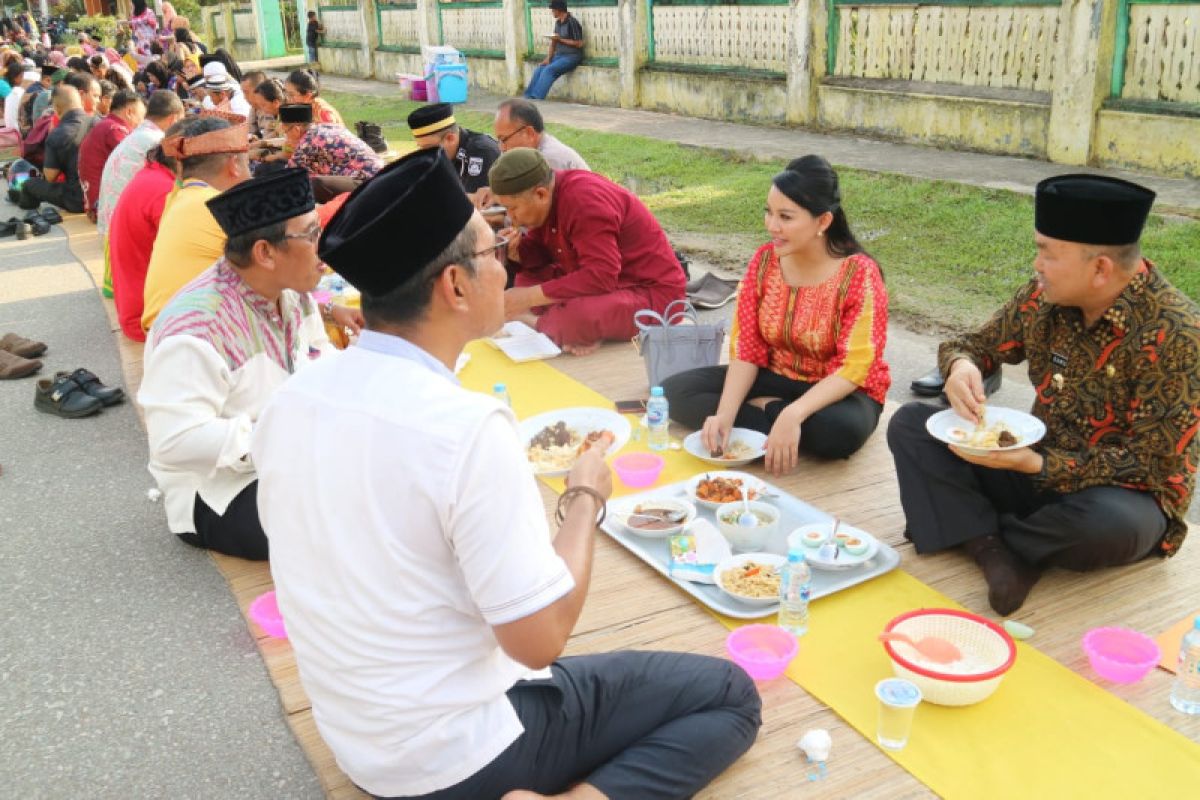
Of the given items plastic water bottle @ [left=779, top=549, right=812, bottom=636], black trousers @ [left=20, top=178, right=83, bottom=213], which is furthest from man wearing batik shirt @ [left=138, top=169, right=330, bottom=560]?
black trousers @ [left=20, top=178, right=83, bottom=213]

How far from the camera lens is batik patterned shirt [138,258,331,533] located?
10.3 ft

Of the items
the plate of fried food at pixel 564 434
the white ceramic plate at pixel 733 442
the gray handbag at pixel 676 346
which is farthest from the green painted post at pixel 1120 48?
the plate of fried food at pixel 564 434

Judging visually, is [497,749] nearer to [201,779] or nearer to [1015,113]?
[201,779]

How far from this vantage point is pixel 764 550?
3211 mm

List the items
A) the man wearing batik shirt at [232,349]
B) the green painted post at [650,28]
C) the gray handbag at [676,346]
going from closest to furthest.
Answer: the man wearing batik shirt at [232,349]
the gray handbag at [676,346]
the green painted post at [650,28]

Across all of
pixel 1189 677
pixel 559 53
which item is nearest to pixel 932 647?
pixel 1189 677

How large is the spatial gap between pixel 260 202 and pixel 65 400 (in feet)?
8.77

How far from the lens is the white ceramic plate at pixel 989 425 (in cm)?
298

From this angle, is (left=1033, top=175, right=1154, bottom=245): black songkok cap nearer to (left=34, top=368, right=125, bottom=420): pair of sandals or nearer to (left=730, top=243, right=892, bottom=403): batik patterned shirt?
(left=730, top=243, right=892, bottom=403): batik patterned shirt

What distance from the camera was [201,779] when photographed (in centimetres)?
253

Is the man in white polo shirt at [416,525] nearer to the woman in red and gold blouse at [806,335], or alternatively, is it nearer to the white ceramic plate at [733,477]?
the white ceramic plate at [733,477]

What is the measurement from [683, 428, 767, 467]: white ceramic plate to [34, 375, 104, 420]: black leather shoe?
3.10 meters

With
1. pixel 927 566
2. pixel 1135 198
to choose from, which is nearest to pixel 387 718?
pixel 927 566

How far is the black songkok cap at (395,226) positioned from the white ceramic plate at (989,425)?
1841 millimetres
